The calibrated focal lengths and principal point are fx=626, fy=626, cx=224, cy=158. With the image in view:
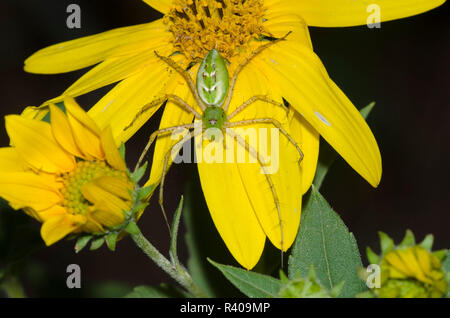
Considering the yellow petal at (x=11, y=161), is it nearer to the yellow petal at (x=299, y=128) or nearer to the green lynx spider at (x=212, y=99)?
the green lynx spider at (x=212, y=99)

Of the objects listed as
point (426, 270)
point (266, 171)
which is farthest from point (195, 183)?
point (426, 270)

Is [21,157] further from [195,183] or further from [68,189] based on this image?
[195,183]

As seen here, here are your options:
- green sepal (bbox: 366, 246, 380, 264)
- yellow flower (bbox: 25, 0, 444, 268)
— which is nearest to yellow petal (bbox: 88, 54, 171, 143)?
yellow flower (bbox: 25, 0, 444, 268)

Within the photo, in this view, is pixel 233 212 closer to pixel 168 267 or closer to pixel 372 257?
pixel 168 267

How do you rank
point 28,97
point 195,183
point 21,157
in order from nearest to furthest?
point 21,157 → point 195,183 → point 28,97

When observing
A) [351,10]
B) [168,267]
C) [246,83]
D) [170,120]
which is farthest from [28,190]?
[351,10]

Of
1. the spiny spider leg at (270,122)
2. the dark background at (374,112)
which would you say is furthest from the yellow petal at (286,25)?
the dark background at (374,112)
